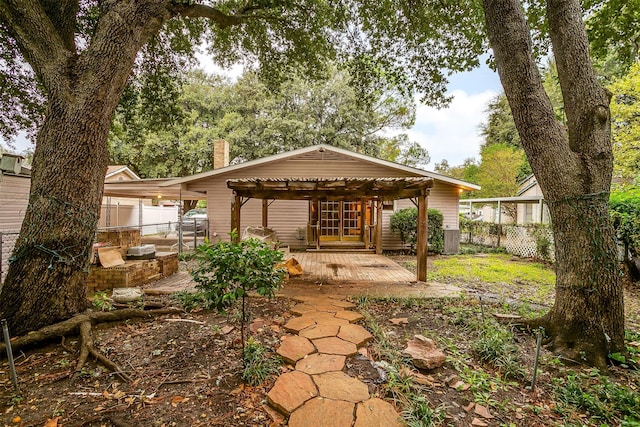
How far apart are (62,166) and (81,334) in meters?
1.74

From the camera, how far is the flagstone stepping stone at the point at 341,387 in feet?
6.72

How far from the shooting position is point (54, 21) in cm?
341

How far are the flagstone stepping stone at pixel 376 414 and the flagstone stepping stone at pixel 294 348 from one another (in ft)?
2.70

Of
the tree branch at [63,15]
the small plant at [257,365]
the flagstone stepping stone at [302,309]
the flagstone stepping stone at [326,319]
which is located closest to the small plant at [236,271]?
the small plant at [257,365]

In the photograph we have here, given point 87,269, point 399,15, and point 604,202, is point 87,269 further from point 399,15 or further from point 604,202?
point 399,15

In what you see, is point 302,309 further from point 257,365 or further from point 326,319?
point 257,365

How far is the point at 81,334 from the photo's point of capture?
274 cm

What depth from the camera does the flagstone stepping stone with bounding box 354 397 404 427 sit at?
1795 millimetres

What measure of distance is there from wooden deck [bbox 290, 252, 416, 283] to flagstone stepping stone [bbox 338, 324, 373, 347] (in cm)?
242

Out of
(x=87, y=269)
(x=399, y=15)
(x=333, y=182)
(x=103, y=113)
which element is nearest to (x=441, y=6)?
(x=399, y=15)

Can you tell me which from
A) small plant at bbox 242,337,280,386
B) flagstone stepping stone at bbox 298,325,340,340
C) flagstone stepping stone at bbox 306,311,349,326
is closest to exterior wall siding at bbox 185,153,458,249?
flagstone stepping stone at bbox 306,311,349,326

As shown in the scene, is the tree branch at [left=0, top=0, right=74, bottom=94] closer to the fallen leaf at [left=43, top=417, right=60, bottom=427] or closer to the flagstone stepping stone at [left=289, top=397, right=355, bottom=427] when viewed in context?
the fallen leaf at [left=43, top=417, right=60, bottom=427]

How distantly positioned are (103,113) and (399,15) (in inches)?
251

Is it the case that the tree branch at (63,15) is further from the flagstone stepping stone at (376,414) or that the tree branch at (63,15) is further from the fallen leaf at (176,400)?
the flagstone stepping stone at (376,414)
